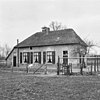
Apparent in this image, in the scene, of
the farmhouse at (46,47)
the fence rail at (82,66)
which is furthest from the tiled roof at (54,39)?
the fence rail at (82,66)

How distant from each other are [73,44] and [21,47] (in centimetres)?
984

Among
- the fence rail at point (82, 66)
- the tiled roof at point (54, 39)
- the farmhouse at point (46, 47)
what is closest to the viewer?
the fence rail at point (82, 66)

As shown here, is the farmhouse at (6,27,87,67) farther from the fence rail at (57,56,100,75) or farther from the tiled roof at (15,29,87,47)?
the fence rail at (57,56,100,75)

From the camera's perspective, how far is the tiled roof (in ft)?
98.1

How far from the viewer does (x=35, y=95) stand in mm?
8016

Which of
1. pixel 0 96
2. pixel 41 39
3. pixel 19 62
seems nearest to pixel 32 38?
pixel 41 39

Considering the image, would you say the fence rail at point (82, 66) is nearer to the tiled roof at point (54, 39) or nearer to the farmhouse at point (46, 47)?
the farmhouse at point (46, 47)

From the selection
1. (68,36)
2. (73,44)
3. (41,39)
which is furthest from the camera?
(41,39)

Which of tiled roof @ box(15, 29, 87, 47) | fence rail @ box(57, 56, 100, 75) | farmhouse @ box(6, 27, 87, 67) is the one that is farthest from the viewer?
tiled roof @ box(15, 29, 87, 47)

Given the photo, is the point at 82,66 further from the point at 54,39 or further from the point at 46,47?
the point at 54,39

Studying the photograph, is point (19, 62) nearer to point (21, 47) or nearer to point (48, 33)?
point (21, 47)

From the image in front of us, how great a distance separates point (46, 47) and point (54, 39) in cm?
191

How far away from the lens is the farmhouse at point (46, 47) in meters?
29.4

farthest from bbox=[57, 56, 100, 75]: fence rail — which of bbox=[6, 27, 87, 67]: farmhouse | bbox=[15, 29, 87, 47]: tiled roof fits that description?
bbox=[15, 29, 87, 47]: tiled roof
